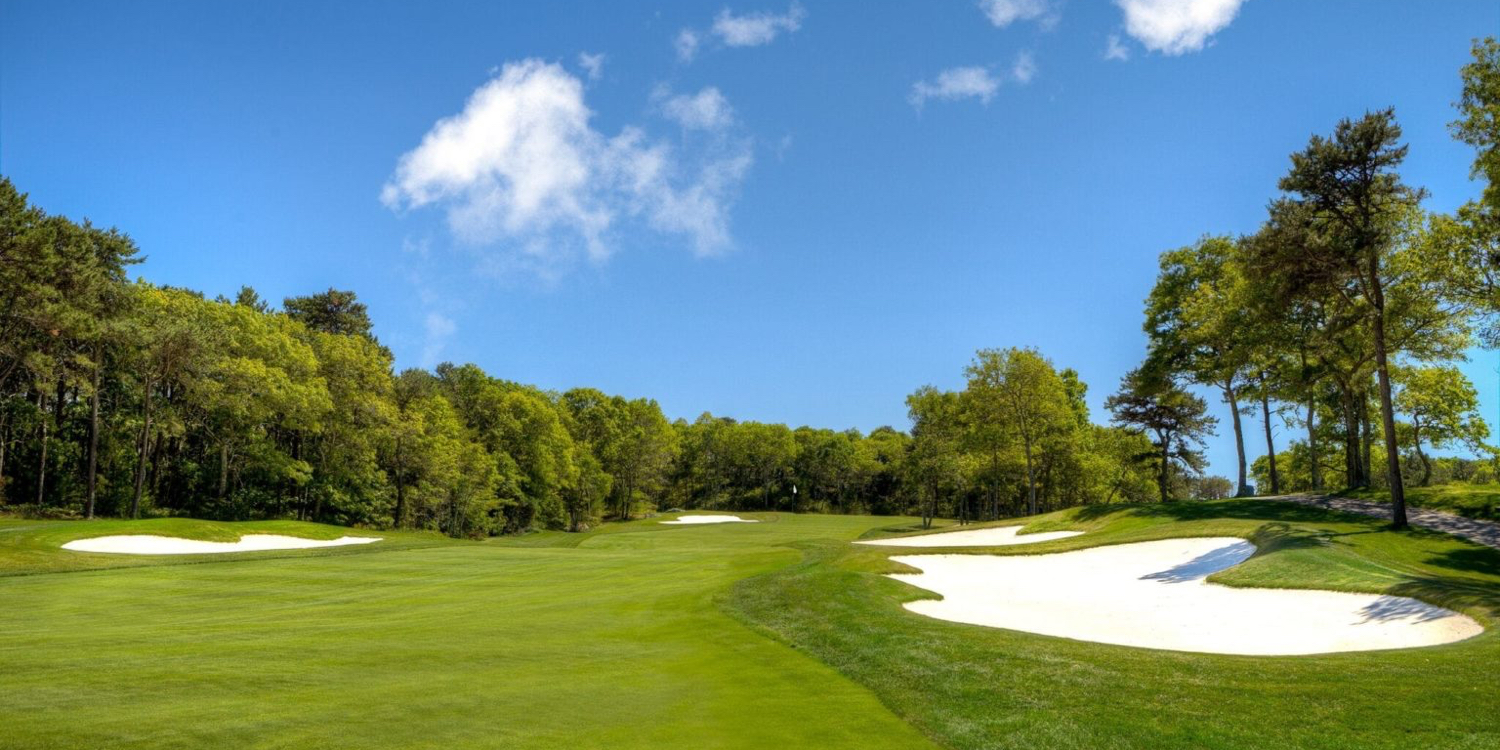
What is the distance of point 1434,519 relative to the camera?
2573 centimetres

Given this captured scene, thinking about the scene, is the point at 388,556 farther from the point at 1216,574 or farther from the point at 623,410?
the point at 623,410

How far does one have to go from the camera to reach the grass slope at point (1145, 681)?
7.80 metres

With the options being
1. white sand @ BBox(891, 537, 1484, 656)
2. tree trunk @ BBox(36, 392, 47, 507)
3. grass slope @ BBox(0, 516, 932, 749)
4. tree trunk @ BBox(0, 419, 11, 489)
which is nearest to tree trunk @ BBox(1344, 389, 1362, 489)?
white sand @ BBox(891, 537, 1484, 656)

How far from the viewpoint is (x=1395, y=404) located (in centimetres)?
5225

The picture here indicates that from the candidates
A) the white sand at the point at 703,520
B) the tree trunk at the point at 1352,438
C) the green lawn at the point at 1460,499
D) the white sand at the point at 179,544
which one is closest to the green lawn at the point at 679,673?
the green lawn at the point at 1460,499

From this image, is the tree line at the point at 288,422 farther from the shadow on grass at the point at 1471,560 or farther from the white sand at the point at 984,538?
the shadow on grass at the point at 1471,560

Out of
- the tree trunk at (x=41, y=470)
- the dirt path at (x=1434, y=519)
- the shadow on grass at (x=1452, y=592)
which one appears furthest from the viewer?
the tree trunk at (x=41, y=470)

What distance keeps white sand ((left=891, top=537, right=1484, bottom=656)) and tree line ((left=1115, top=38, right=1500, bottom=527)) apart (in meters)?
8.77

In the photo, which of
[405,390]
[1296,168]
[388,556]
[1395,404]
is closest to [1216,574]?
[1296,168]

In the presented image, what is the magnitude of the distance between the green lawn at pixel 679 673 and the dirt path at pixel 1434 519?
136 inches

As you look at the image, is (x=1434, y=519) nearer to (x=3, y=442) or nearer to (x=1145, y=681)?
(x=1145, y=681)

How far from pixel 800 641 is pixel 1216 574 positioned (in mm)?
14266

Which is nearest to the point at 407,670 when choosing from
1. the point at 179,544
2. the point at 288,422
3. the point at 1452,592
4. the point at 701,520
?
the point at 1452,592

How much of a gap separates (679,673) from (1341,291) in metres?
31.7
